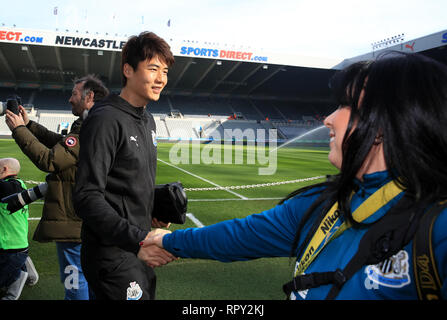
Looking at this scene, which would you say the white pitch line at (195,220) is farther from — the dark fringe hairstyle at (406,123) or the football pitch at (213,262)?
the dark fringe hairstyle at (406,123)

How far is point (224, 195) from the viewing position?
9.01 meters

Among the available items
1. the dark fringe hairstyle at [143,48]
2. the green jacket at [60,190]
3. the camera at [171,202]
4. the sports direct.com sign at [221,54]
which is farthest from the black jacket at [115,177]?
the sports direct.com sign at [221,54]

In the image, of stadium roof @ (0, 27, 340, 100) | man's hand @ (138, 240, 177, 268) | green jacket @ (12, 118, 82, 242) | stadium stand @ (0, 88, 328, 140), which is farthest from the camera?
stadium stand @ (0, 88, 328, 140)

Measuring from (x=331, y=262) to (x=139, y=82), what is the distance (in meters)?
1.55

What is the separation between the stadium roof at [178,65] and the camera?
36.1 m

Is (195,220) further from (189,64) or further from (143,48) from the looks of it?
(189,64)

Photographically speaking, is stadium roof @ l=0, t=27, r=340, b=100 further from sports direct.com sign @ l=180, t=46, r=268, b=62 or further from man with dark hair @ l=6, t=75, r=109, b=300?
man with dark hair @ l=6, t=75, r=109, b=300

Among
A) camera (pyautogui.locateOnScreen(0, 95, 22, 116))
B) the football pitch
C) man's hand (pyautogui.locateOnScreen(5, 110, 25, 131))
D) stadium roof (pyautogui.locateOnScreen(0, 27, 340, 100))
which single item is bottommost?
the football pitch

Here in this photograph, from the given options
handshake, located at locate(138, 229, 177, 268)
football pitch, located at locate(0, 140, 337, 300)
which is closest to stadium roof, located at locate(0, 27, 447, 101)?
football pitch, located at locate(0, 140, 337, 300)

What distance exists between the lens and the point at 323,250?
3.83ft

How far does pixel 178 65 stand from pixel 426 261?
4396 centimetres

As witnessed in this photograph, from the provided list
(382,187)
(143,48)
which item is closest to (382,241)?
(382,187)

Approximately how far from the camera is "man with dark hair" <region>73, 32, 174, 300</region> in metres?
1.78

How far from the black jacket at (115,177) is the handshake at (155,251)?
4 centimetres
